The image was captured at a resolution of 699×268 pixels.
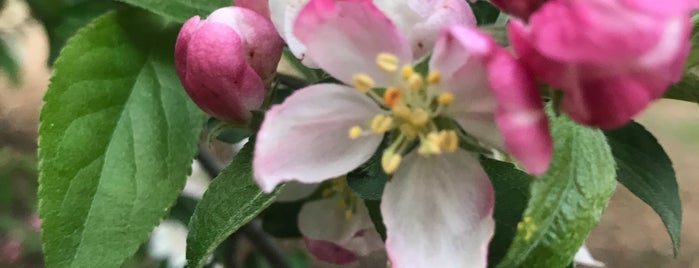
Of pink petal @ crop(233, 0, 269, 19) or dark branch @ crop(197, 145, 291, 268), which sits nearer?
pink petal @ crop(233, 0, 269, 19)

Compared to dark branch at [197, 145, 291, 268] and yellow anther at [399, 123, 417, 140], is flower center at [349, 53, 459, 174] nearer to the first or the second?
yellow anther at [399, 123, 417, 140]

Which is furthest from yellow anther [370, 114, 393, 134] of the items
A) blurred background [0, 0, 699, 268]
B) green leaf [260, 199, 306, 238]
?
blurred background [0, 0, 699, 268]

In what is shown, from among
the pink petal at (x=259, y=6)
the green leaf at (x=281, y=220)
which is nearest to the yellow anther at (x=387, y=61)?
the pink petal at (x=259, y=6)

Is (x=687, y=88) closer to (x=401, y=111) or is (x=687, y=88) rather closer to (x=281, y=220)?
(x=401, y=111)

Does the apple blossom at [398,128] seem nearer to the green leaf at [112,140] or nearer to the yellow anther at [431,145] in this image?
the yellow anther at [431,145]

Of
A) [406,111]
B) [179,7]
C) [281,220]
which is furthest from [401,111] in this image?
[281,220]

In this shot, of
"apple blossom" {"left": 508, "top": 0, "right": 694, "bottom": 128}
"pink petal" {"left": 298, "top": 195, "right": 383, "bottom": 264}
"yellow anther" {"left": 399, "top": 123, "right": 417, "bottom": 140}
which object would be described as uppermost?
"apple blossom" {"left": 508, "top": 0, "right": 694, "bottom": 128}
